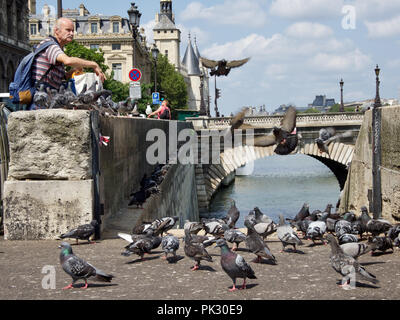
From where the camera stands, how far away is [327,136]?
35500 millimetres

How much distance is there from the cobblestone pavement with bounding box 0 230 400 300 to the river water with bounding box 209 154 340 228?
75.8 feet

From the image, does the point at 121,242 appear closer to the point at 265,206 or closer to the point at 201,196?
the point at 201,196

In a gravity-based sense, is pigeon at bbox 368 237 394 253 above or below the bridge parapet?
below

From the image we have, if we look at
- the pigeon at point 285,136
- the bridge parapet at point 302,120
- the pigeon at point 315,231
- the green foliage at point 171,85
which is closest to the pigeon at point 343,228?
the pigeon at point 315,231

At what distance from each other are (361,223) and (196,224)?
2.23 m

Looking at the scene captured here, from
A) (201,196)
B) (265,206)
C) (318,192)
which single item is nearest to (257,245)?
(201,196)

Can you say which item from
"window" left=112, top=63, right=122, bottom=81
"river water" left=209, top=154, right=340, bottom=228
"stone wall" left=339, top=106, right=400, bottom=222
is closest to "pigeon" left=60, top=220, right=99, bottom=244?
"stone wall" left=339, top=106, right=400, bottom=222

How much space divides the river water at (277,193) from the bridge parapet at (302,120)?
209 inches

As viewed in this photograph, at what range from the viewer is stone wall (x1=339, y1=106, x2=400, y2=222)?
7.90 m

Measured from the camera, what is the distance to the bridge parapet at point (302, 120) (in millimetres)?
36656

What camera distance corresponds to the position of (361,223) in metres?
7.51

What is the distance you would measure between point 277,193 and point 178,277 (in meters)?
42.7

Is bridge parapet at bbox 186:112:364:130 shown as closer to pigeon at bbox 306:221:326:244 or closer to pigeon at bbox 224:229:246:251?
pigeon at bbox 306:221:326:244

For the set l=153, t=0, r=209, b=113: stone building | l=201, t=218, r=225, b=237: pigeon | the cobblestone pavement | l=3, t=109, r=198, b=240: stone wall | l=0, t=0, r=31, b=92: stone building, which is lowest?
the cobblestone pavement
